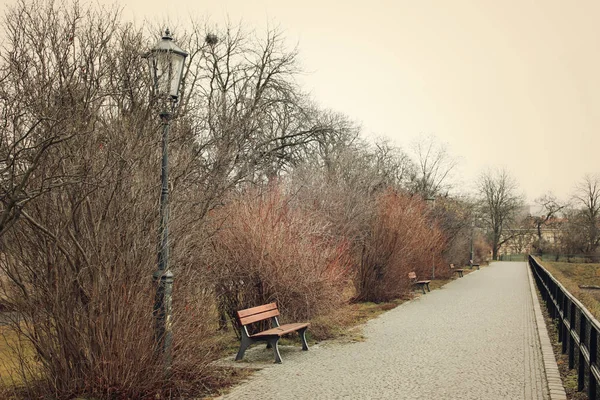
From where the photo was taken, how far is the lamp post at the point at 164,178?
7.14 m

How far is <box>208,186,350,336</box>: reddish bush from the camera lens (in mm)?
10969

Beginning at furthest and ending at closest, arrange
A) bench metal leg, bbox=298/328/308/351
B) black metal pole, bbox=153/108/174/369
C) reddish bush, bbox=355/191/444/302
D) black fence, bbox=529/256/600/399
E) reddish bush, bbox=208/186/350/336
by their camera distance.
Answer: reddish bush, bbox=355/191/444/302, reddish bush, bbox=208/186/350/336, bench metal leg, bbox=298/328/308/351, black metal pole, bbox=153/108/174/369, black fence, bbox=529/256/600/399

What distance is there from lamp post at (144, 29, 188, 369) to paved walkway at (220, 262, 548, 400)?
1165 mm

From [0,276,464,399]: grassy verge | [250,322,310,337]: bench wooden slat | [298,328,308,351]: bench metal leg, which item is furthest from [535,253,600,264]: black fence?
[250,322,310,337]: bench wooden slat

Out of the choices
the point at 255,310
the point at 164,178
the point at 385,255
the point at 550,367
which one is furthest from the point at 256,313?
the point at 385,255

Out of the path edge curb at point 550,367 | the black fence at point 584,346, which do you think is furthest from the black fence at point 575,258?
the black fence at point 584,346

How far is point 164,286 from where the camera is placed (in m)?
7.22

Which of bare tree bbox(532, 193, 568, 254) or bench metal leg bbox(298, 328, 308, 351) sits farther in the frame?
bare tree bbox(532, 193, 568, 254)

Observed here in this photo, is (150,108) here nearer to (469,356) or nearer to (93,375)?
(93,375)

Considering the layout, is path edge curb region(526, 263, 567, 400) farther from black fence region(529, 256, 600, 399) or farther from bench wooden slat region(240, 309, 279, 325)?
bench wooden slat region(240, 309, 279, 325)

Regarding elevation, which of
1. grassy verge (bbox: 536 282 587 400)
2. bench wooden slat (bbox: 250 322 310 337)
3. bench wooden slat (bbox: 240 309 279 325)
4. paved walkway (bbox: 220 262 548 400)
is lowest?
grassy verge (bbox: 536 282 587 400)

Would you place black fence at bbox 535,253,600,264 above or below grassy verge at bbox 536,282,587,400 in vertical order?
above

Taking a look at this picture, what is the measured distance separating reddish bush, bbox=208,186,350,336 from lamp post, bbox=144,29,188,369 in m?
3.10

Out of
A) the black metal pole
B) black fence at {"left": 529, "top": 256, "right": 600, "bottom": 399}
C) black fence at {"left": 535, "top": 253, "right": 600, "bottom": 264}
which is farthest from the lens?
black fence at {"left": 535, "top": 253, "right": 600, "bottom": 264}
